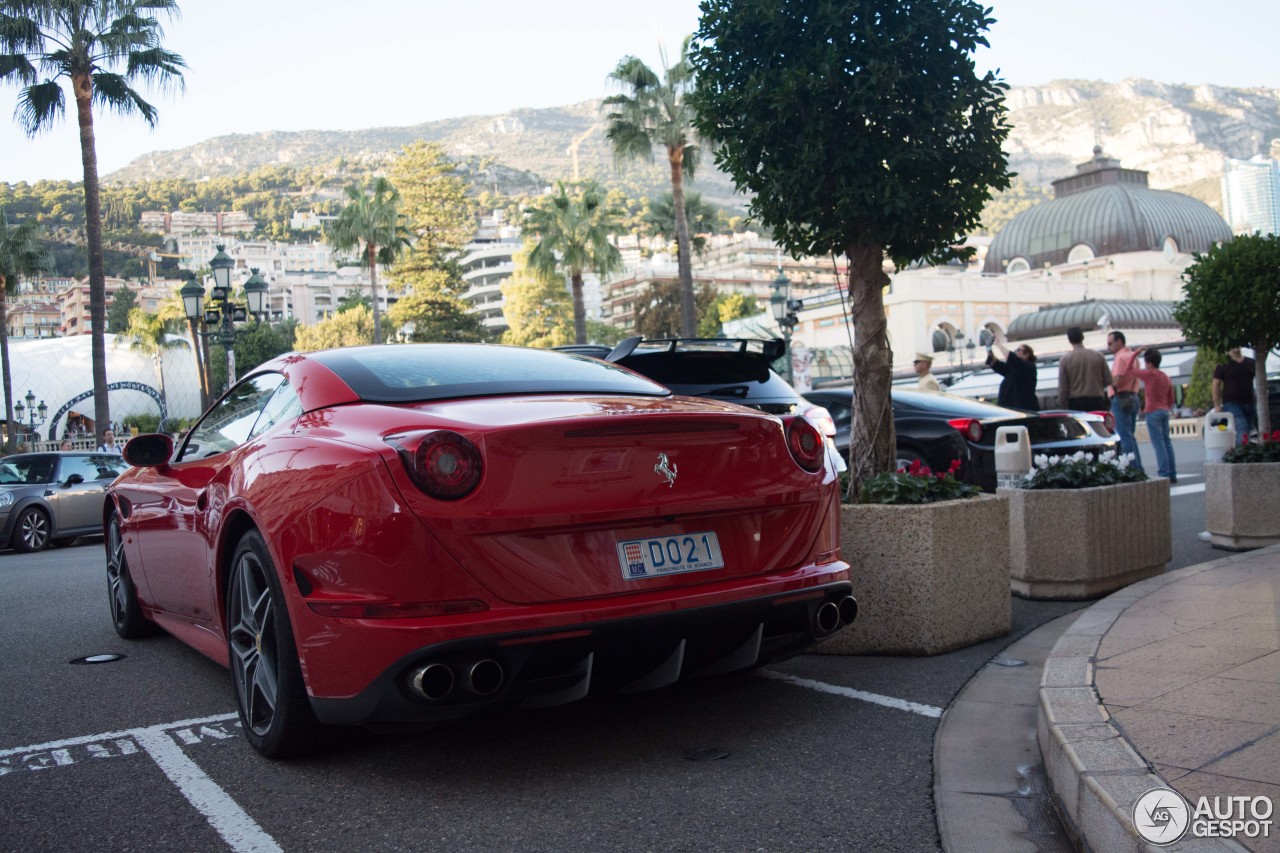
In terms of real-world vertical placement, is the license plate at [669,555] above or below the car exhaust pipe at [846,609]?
above

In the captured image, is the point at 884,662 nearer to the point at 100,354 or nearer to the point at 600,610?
the point at 600,610

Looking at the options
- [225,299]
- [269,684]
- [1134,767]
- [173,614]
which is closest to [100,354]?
[225,299]

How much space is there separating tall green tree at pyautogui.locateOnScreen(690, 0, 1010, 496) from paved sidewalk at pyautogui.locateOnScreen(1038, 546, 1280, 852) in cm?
182

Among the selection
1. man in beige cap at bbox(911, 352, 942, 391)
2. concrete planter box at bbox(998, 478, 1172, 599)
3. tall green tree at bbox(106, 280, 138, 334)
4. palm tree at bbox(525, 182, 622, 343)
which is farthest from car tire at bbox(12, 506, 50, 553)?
tall green tree at bbox(106, 280, 138, 334)

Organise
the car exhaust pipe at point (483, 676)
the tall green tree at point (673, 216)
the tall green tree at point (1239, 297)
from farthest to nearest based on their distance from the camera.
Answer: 1. the tall green tree at point (673, 216)
2. the tall green tree at point (1239, 297)
3. the car exhaust pipe at point (483, 676)

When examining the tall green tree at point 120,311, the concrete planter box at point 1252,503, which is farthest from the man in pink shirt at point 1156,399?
the tall green tree at point 120,311

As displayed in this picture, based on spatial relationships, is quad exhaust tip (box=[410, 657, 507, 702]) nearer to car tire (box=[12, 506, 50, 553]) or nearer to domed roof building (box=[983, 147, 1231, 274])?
car tire (box=[12, 506, 50, 553])

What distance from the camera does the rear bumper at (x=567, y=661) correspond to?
3246mm

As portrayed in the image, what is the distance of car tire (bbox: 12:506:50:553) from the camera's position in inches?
620

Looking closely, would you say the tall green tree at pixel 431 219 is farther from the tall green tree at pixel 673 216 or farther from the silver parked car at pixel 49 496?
the silver parked car at pixel 49 496

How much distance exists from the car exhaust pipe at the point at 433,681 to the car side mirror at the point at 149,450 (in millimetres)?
2516

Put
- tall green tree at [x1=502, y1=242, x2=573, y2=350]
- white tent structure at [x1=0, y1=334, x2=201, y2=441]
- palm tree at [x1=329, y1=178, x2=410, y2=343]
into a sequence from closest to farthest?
palm tree at [x1=329, y1=178, x2=410, y2=343]
tall green tree at [x1=502, y1=242, x2=573, y2=350]
white tent structure at [x1=0, y1=334, x2=201, y2=441]

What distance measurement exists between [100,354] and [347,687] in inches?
1016

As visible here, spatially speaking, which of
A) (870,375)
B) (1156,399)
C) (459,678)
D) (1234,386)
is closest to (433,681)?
(459,678)
